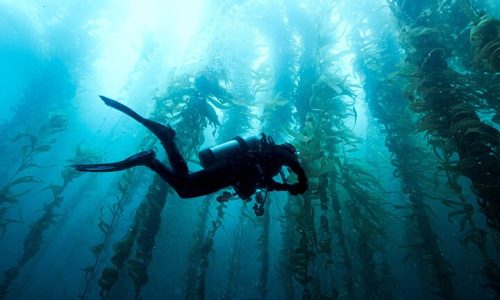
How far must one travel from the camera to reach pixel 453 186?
505 centimetres

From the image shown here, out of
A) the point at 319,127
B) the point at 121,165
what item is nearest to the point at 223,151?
the point at 121,165

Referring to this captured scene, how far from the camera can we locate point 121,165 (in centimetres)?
285

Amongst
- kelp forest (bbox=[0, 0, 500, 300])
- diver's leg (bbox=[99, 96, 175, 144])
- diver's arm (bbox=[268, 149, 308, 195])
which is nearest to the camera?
diver's leg (bbox=[99, 96, 175, 144])

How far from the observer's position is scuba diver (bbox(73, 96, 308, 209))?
3.18 meters

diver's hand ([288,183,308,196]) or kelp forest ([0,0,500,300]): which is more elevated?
kelp forest ([0,0,500,300])

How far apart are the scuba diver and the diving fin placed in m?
0.01

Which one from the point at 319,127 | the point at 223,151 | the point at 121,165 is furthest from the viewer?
the point at 319,127

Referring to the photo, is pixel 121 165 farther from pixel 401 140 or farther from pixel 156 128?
pixel 401 140

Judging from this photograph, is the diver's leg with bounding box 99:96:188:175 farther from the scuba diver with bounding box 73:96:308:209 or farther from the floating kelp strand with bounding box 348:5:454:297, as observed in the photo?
the floating kelp strand with bounding box 348:5:454:297

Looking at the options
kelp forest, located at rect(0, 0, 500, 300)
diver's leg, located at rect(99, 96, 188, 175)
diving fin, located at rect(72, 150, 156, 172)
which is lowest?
diving fin, located at rect(72, 150, 156, 172)

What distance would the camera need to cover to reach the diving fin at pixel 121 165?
2.77 meters

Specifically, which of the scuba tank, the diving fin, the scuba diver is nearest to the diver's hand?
the scuba diver

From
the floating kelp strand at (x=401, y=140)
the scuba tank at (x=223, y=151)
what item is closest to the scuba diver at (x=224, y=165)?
the scuba tank at (x=223, y=151)

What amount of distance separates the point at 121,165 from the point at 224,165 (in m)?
1.13
